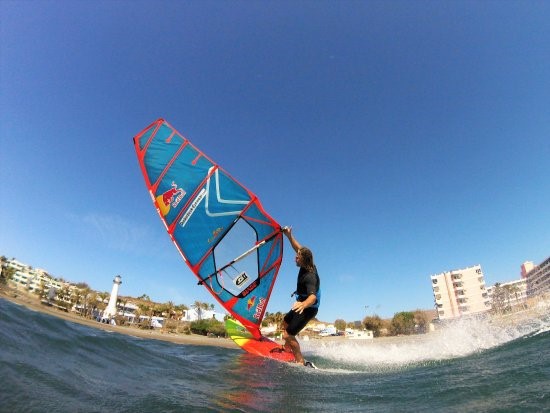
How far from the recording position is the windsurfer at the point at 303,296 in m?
7.64

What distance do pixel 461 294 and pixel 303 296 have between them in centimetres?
10680

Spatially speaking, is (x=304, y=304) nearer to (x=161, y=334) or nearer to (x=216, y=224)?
(x=216, y=224)

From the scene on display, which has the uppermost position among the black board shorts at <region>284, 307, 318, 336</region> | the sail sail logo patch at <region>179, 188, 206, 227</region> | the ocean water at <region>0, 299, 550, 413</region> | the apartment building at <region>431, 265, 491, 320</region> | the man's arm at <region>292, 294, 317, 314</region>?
the apartment building at <region>431, 265, 491, 320</region>

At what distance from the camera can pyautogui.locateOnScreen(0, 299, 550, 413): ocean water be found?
3.00 meters

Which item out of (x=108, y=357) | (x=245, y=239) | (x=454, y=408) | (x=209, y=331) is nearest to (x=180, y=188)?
(x=245, y=239)

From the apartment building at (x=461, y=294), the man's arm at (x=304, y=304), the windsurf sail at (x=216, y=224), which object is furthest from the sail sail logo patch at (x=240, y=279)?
the apartment building at (x=461, y=294)

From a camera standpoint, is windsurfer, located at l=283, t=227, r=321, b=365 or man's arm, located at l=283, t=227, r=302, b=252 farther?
man's arm, located at l=283, t=227, r=302, b=252

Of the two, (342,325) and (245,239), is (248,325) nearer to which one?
(245,239)

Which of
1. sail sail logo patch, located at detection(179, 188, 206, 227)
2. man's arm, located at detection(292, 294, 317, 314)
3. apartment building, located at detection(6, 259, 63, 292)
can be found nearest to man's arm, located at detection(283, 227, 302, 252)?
man's arm, located at detection(292, 294, 317, 314)

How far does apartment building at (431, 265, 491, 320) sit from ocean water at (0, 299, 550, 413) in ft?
343

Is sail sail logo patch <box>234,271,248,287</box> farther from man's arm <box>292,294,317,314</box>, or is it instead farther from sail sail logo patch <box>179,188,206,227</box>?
man's arm <box>292,294,317,314</box>

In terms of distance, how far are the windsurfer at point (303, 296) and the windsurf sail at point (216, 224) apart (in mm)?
1517

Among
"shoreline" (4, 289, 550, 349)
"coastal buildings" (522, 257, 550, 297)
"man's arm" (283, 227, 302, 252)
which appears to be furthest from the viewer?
"coastal buildings" (522, 257, 550, 297)

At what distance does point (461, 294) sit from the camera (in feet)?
320
